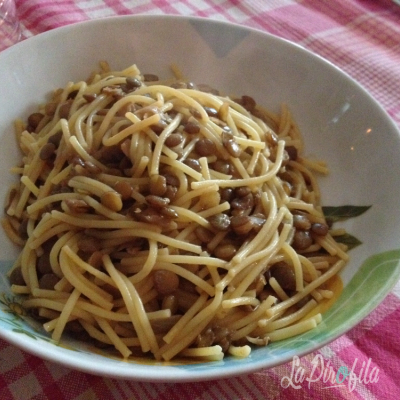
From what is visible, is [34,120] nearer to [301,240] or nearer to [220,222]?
[220,222]

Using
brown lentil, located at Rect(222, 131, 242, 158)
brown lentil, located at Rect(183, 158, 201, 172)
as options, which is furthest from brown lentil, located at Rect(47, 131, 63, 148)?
brown lentil, located at Rect(222, 131, 242, 158)

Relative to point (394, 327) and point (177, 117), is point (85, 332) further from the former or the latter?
point (394, 327)

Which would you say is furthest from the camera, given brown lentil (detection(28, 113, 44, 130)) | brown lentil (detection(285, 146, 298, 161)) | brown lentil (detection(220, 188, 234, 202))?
brown lentil (detection(285, 146, 298, 161))

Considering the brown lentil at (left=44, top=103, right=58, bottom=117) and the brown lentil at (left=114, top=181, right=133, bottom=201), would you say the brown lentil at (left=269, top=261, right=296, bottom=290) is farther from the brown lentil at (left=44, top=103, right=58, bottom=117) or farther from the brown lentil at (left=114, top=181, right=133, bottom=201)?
the brown lentil at (left=44, top=103, right=58, bottom=117)

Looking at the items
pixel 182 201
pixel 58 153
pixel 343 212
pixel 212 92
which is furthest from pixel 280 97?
pixel 58 153

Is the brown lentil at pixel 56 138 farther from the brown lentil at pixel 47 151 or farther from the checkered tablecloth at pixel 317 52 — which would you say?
the checkered tablecloth at pixel 317 52

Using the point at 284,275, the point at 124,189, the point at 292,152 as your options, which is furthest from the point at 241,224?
the point at 292,152

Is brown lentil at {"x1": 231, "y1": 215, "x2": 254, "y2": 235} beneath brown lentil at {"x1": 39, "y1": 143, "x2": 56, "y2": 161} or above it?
above
